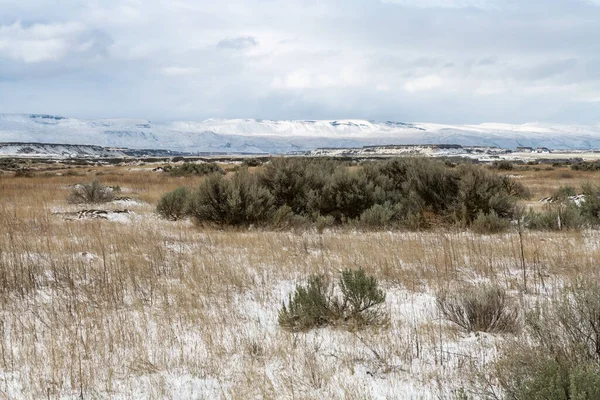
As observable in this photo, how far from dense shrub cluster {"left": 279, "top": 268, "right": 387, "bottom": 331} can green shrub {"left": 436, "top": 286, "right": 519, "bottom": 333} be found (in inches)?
27.8

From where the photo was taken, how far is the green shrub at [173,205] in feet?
43.3

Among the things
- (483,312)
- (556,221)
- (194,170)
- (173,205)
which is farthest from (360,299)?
(194,170)

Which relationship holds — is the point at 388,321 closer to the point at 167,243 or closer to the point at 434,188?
the point at 167,243

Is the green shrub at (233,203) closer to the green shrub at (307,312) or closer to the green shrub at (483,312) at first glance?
the green shrub at (307,312)

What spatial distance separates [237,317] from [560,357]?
115 inches

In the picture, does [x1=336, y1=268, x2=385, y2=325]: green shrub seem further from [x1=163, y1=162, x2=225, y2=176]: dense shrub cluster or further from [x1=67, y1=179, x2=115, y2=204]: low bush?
[x1=163, y1=162, x2=225, y2=176]: dense shrub cluster

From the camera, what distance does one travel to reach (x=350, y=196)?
12.4 meters

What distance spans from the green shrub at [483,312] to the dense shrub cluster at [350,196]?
6402mm

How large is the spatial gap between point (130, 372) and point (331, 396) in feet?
5.08

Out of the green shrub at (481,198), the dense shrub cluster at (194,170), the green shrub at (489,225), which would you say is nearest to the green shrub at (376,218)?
the green shrub at (481,198)

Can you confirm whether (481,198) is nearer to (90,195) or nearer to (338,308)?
(338,308)

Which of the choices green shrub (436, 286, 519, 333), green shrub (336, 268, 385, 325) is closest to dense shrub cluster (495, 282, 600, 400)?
green shrub (436, 286, 519, 333)

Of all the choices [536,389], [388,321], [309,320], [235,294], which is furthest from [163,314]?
[536,389]

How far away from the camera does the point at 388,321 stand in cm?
450
